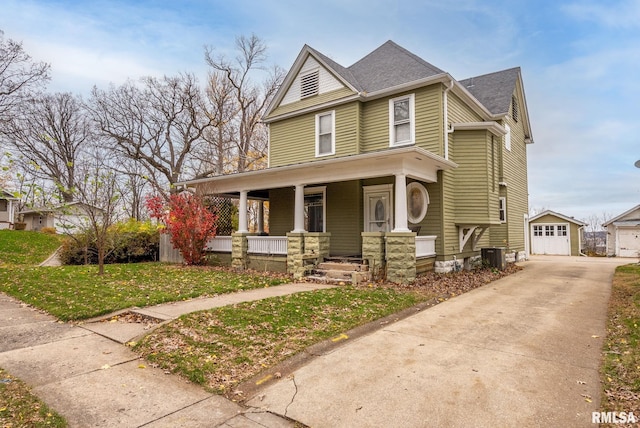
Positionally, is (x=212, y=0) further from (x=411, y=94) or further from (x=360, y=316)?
(x=360, y=316)

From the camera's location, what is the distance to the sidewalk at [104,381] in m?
2.82

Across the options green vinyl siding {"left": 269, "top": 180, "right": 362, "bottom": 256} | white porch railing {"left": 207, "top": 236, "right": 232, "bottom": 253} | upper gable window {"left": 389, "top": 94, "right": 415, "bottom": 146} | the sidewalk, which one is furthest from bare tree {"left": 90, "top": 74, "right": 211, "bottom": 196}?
the sidewalk

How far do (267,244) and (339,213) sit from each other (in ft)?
9.28

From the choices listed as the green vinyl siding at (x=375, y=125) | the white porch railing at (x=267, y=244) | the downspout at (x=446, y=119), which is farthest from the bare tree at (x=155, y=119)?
the downspout at (x=446, y=119)

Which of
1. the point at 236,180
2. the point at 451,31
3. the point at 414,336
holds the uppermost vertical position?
the point at 451,31

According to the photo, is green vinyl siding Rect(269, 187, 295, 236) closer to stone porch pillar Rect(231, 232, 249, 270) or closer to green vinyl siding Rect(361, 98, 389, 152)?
stone porch pillar Rect(231, 232, 249, 270)

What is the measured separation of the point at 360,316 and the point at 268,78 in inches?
1000

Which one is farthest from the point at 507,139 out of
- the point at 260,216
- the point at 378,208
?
the point at 260,216

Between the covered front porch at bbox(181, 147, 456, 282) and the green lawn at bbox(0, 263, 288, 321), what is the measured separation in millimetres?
1571

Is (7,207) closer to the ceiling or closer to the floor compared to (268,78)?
closer to the floor

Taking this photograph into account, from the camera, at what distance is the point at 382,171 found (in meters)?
9.29

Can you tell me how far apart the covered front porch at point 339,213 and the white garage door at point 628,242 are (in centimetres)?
1931

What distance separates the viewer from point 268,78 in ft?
89.7

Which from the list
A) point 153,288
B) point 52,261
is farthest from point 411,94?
point 52,261
